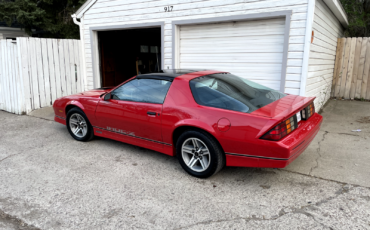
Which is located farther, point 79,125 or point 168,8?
point 168,8

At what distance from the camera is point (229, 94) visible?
12.3 feet

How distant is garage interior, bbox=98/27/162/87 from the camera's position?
9867 mm

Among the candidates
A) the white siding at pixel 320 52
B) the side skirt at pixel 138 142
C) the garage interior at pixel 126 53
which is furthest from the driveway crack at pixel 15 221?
the garage interior at pixel 126 53

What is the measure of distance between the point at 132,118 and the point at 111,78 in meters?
6.69

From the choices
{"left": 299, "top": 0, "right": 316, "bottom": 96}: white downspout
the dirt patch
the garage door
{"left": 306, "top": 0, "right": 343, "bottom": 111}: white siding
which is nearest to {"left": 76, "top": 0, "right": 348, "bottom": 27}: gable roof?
{"left": 306, "top": 0, "right": 343, "bottom": 111}: white siding

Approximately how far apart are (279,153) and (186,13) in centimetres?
505

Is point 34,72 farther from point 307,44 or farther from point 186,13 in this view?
point 307,44

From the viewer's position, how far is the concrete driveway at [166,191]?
2.84 m

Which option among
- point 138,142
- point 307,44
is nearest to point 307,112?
point 307,44

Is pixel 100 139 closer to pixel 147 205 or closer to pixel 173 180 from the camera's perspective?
pixel 173 180

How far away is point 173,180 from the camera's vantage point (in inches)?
147

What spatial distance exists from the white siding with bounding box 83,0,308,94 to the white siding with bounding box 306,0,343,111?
0.40m

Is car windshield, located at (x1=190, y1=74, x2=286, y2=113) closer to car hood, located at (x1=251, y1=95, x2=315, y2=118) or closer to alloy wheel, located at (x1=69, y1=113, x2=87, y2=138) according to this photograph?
car hood, located at (x1=251, y1=95, x2=315, y2=118)

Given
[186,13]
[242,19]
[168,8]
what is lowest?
[242,19]
